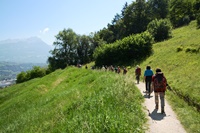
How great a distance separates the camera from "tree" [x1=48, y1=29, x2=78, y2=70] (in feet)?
292

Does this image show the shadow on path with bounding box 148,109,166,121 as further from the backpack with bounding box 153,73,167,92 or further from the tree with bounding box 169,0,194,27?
the tree with bounding box 169,0,194,27

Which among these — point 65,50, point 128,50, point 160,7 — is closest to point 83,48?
point 65,50

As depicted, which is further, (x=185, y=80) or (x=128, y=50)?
(x=128, y=50)

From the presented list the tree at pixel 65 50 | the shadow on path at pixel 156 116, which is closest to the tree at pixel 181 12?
the tree at pixel 65 50

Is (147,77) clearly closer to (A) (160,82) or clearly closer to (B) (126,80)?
(B) (126,80)

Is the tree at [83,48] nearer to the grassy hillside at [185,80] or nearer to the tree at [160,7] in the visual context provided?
the tree at [160,7]

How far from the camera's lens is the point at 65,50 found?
89.7m

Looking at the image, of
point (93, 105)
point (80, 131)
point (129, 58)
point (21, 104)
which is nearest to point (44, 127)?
point (93, 105)

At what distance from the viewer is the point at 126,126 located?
8.78 meters

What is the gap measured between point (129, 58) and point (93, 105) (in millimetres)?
38149

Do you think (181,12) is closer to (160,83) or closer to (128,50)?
(128,50)

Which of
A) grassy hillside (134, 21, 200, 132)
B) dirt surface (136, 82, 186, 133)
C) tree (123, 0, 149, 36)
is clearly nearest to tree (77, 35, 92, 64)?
tree (123, 0, 149, 36)

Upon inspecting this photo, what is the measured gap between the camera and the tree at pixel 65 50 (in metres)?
88.9

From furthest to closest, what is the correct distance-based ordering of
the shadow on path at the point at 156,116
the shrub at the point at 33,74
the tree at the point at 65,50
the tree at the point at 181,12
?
the shrub at the point at 33,74 → the tree at the point at 65,50 → the tree at the point at 181,12 → the shadow on path at the point at 156,116
